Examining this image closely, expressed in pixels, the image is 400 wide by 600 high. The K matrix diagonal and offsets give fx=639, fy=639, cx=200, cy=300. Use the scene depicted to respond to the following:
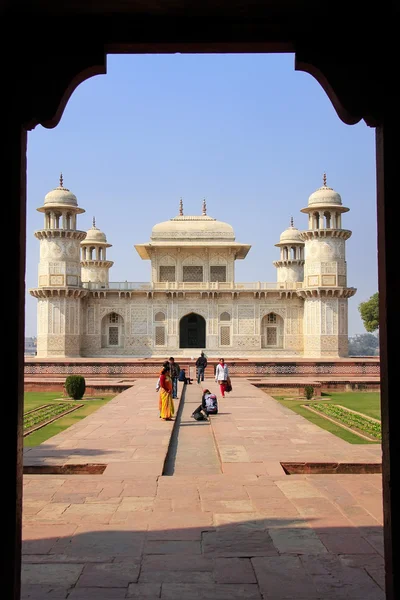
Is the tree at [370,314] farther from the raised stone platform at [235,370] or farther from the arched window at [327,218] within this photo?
the raised stone platform at [235,370]

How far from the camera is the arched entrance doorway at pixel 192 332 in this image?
33.4 m

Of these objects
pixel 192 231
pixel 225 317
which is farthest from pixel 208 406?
pixel 192 231

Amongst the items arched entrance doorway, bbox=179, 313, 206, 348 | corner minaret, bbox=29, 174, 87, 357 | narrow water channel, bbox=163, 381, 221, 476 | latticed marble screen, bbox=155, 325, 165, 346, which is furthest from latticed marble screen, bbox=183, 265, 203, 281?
narrow water channel, bbox=163, 381, 221, 476

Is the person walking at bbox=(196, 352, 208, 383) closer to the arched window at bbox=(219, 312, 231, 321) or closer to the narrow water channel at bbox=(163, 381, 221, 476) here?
the narrow water channel at bbox=(163, 381, 221, 476)

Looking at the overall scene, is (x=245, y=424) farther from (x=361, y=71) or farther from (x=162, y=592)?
(x=361, y=71)

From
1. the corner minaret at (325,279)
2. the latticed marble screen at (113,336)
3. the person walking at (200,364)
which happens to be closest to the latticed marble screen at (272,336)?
the corner minaret at (325,279)

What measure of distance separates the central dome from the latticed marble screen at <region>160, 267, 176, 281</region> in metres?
1.59

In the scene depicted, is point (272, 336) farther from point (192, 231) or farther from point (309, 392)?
A: point (309, 392)

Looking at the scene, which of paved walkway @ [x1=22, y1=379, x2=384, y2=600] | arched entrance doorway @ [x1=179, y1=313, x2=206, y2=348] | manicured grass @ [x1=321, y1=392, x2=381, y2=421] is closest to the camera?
paved walkway @ [x1=22, y1=379, x2=384, y2=600]

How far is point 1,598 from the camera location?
2.33 m

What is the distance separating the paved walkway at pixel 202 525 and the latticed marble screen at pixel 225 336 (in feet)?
75.7

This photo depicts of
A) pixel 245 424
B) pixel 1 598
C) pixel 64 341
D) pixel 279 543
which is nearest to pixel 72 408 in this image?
pixel 245 424

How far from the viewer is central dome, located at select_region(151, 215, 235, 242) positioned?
33750 millimetres

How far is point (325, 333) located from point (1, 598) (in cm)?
2769
